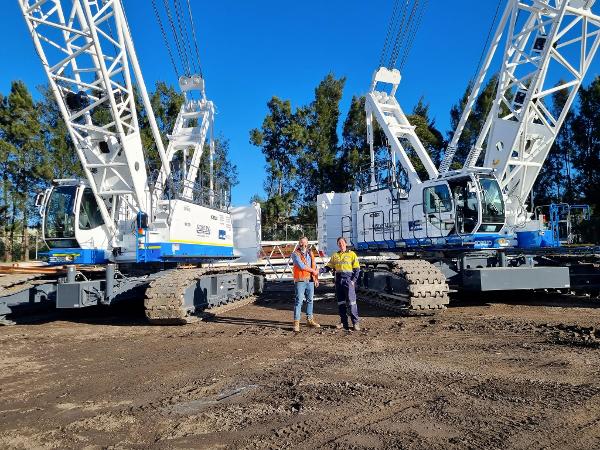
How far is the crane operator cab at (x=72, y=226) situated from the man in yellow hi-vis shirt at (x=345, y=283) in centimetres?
521

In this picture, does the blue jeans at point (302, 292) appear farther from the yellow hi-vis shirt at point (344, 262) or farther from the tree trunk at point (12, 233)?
the tree trunk at point (12, 233)

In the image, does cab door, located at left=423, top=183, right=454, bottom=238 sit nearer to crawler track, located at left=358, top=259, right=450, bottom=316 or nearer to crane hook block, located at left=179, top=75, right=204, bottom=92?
crawler track, located at left=358, top=259, right=450, bottom=316

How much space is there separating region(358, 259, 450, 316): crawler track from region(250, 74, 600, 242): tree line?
22521 millimetres

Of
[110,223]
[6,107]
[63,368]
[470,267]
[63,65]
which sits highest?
[6,107]

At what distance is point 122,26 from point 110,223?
15.3ft

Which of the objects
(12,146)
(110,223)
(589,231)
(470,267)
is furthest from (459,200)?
(12,146)

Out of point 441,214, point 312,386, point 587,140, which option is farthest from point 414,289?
point 587,140

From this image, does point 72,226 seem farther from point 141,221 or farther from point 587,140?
point 587,140

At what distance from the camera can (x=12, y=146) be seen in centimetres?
2955

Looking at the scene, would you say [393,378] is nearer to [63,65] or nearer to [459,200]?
[459,200]

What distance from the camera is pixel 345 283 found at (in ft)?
28.6

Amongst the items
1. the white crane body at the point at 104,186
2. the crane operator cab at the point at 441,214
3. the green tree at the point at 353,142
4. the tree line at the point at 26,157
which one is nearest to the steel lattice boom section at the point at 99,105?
the white crane body at the point at 104,186

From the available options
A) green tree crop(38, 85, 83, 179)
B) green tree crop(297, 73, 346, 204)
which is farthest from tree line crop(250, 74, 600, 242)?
green tree crop(38, 85, 83, 179)

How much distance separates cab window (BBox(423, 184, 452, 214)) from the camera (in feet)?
38.9
